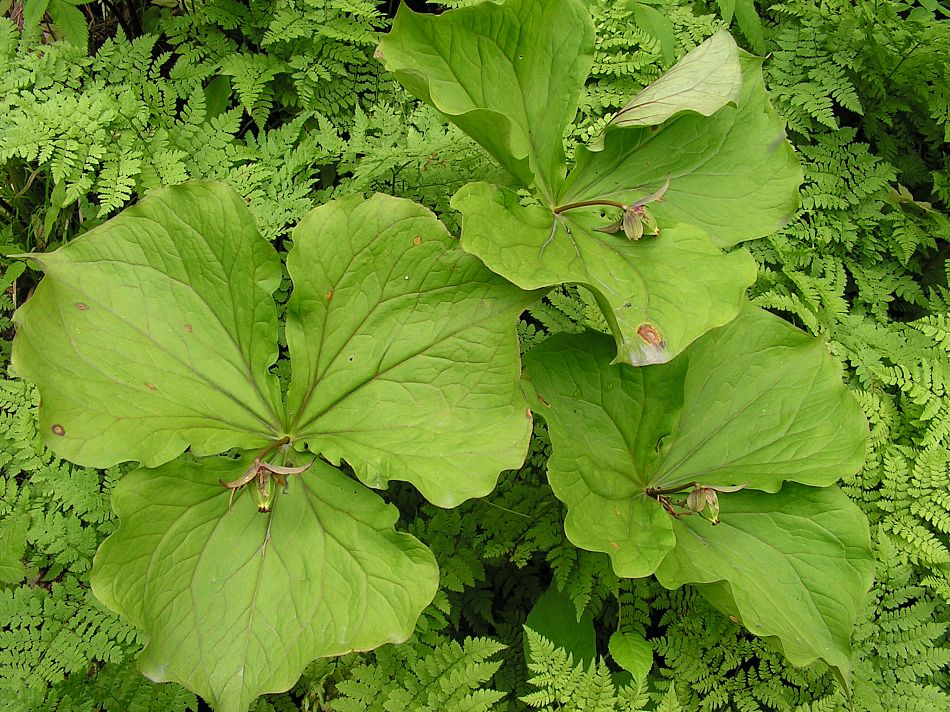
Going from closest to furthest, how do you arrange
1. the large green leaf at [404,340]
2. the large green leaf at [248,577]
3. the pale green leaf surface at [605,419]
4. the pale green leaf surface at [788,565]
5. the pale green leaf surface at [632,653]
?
the large green leaf at [248,577]
the large green leaf at [404,340]
the pale green leaf surface at [788,565]
the pale green leaf surface at [605,419]
the pale green leaf surface at [632,653]

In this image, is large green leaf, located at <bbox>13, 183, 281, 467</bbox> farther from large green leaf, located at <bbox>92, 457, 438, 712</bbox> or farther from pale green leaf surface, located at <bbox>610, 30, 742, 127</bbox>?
pale green leaf surface, located at <bbox>610, 30, 742, 127</bbox>

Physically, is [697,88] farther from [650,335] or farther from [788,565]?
[788,565]

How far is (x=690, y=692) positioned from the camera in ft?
7.47

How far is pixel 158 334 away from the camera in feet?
5.88

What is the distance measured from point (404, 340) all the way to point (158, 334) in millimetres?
604

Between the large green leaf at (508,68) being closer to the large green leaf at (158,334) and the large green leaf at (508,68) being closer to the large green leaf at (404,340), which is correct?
the large green leaf at (404,340)

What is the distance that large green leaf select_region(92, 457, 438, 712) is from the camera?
167 cm

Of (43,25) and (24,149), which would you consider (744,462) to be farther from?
(43,25)

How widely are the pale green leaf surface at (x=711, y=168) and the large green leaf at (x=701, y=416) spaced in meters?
0.31

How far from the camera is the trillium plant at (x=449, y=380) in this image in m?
1.71

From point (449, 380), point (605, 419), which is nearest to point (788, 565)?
point (605, 419)

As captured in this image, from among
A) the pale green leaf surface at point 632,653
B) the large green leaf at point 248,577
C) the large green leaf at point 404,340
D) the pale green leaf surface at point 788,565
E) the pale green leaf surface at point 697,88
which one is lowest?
the pale green leaf surface at point 632,653

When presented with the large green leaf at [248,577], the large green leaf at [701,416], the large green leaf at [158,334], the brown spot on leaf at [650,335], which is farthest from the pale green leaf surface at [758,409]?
the large green leaf at [158,334]

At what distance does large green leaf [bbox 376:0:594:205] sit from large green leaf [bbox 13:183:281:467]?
0.60 m
